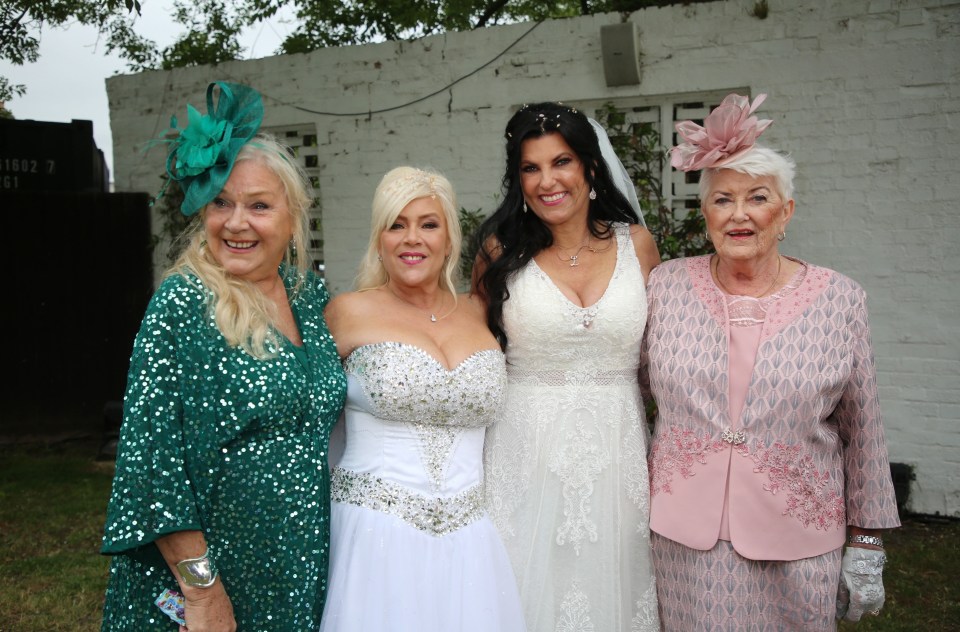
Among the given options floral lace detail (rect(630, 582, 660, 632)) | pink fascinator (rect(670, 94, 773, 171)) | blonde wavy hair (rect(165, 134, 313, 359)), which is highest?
pink fascinator (rect(670, 94, 773, 171))

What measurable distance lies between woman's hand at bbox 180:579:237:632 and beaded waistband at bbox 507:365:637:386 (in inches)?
51.9

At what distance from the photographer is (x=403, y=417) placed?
258 cm

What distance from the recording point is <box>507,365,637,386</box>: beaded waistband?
2936mm

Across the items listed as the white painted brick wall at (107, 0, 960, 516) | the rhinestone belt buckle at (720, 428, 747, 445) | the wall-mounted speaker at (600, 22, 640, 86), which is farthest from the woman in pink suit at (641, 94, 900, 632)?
the wall-mounted speaker at (600, 22, 640, 86)

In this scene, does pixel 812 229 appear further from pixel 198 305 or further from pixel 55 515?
→ pixel 55 515

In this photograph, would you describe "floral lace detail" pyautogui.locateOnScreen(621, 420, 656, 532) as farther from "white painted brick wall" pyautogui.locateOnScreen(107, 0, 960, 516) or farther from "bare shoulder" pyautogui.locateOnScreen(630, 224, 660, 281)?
"white painted brick wall" pyautogui.locateOnScreen(107, 0, 960, 516)

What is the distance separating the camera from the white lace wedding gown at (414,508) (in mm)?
2426

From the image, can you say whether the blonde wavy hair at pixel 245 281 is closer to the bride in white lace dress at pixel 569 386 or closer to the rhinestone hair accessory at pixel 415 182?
the rhinestone hair accessory at pixel 415 182

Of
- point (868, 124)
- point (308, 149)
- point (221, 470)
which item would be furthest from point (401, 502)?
point (308, 149)

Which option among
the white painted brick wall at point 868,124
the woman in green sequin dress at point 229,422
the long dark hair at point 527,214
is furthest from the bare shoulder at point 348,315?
the white painted brick wall at point 868,124

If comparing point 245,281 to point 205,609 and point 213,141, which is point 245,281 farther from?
point 205,609

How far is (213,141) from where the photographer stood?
7.45 feet

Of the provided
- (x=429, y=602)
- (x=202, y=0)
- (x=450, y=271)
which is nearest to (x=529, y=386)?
(x=450, y=271)

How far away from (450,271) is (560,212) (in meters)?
0.48
